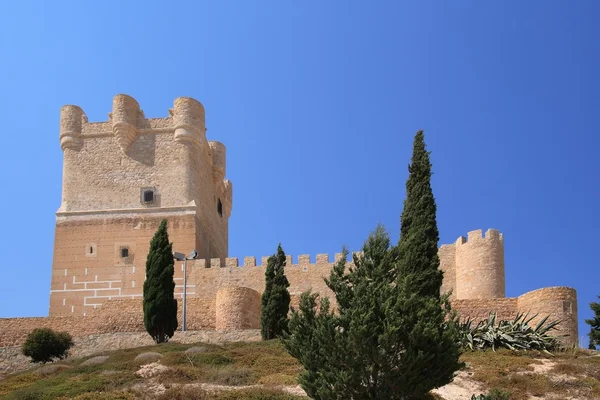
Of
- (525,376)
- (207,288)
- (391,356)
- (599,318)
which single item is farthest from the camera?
(207,288)

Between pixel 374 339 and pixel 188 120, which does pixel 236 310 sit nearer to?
pixel 188 120

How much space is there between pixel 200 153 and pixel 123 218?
14.3ft

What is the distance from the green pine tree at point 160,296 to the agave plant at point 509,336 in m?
9.59

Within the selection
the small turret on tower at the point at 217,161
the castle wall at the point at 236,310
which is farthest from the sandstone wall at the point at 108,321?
the small turret on tower at the point at 217,161

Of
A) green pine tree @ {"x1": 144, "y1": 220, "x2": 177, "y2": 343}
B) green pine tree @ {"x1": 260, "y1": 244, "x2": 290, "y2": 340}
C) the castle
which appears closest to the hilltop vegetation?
green pine tree @ {"x1": 260, "y1": 244, "x2": 290, "y2": 340}

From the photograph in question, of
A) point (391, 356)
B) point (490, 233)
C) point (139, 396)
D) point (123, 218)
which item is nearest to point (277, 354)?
point (139, 396)

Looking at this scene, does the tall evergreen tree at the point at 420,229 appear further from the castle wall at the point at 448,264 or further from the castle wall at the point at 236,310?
the castle wall at the point at 448,264

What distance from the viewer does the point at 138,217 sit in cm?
4300

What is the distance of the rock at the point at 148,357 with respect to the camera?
27.7 meters

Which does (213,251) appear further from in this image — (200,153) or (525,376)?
(525,376)

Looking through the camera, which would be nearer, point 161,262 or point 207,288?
point 161,262

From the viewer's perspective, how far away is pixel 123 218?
43000 mm

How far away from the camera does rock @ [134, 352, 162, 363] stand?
27734mm

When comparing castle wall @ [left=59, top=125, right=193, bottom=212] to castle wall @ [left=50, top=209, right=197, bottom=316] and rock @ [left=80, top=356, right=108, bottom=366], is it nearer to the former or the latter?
castle wall @ [left=50, top=209, right=197, bottom=316]
